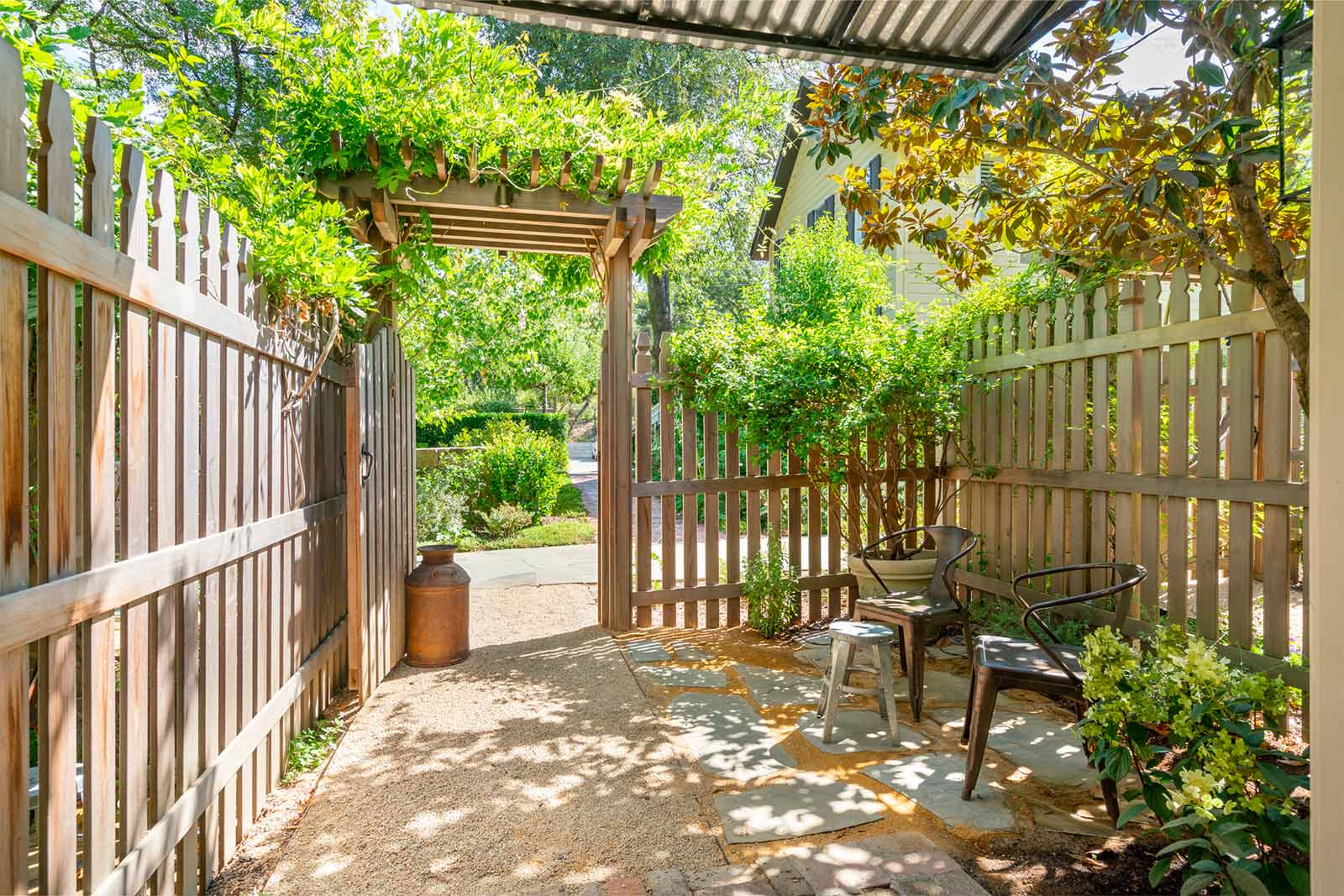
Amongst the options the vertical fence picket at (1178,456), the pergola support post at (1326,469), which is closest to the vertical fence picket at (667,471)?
the vertical fence picket at (1178,456)

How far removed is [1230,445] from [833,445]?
2.11m

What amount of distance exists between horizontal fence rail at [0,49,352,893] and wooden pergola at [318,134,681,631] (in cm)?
177

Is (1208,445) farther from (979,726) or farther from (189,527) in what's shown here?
(189,527)

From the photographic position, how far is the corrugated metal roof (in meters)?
2.15

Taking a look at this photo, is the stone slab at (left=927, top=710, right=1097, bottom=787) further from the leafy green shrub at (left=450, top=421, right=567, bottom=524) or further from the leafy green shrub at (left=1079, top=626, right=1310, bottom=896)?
the leafy green shrub at (left=450, top=421, right=567, bottom=524)

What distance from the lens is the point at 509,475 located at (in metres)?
10.4

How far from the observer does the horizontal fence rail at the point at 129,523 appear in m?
1.37

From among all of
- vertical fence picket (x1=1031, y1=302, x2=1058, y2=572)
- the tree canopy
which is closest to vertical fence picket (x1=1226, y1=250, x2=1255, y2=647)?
the tree canopy

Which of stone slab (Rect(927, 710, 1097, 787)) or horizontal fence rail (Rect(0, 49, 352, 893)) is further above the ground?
horizontal fence rail (Rect(0, 49, 352, 893))

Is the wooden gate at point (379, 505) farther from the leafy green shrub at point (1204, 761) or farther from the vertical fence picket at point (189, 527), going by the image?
the leafy green shrub at point (1204, 761)

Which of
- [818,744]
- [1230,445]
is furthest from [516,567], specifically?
[1230,445]

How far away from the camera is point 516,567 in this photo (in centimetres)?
740

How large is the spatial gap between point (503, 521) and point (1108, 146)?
794cm

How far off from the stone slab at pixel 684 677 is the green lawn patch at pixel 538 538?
4.73 m
